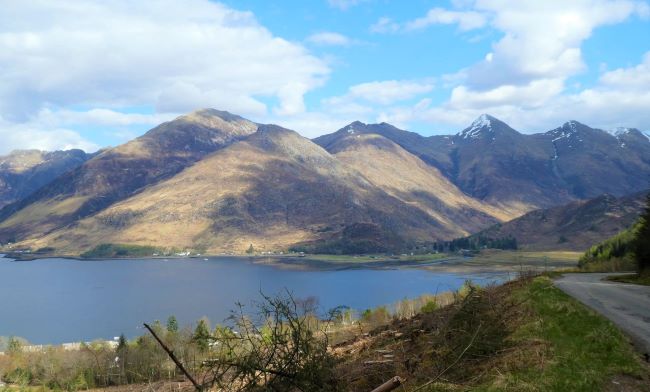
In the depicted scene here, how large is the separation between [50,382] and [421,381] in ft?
222

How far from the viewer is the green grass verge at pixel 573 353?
32.2 feet

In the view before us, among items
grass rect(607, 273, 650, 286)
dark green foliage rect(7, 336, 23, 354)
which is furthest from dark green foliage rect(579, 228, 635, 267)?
dark green foliage rect(7, 336, 23, 354)

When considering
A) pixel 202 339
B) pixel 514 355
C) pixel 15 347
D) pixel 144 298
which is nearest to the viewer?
pixel 202 339

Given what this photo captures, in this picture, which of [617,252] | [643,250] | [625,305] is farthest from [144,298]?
[625,305]

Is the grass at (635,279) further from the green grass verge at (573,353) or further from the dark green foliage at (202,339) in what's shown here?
the dark green foliage at (202,339)

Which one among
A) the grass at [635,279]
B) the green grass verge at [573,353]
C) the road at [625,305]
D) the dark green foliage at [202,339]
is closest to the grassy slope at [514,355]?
the green grass verge at [573,353]

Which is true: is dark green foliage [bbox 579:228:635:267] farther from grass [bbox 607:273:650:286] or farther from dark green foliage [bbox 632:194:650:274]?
grass [bbox 607:273:650:286]

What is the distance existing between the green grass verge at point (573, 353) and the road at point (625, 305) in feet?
1.41

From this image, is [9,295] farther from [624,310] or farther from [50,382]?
[624,310]

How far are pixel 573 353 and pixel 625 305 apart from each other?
9.18m

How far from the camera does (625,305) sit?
19.1m

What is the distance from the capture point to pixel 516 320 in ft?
51.5

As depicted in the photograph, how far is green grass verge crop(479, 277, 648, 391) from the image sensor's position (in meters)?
9.81

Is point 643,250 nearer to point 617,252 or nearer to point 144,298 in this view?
point 617,252
